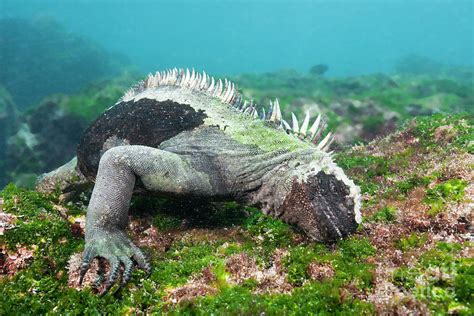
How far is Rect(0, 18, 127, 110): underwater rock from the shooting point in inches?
1609

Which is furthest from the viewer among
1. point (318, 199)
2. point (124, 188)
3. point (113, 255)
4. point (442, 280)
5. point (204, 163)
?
point (204, 163)

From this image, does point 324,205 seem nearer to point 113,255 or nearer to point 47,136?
point 113,255

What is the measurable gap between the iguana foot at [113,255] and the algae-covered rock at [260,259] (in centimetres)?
12

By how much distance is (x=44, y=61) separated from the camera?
44.8 m

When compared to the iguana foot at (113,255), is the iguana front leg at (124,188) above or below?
above

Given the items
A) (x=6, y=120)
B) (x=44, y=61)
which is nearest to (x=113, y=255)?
(x=6, y=120)

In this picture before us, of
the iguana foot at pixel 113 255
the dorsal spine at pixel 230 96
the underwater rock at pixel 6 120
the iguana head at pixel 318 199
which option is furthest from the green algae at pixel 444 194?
the underwater rock at pixel 6 120

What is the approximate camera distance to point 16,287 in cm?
404

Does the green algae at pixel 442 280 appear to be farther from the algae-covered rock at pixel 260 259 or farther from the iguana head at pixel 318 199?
the iguana head at pixel 318 199

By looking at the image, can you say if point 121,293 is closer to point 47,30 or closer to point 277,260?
point 277,260

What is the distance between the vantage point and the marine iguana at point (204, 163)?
14.8 ft

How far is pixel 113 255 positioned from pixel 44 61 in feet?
156

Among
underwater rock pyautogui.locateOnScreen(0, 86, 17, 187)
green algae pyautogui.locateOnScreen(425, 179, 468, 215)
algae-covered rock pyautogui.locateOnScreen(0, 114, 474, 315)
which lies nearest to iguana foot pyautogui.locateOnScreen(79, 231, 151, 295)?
algae-covered rock pyautogui.locateOnScreen(0, 114, 474, 315)

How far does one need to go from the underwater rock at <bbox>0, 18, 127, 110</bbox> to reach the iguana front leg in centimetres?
3596
